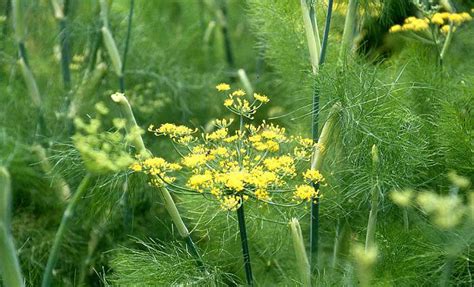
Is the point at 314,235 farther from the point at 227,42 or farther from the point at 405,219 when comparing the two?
the point at 227,42

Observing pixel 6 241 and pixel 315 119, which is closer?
pixel 6 241

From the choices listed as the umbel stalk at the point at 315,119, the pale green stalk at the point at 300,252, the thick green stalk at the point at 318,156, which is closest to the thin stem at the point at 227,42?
the umbel stalk at the point at 315,119

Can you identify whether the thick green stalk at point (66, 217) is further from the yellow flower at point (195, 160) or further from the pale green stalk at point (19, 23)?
the pale green stalk at point (19, 23)

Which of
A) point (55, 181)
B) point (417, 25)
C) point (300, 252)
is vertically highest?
point (417, 25)

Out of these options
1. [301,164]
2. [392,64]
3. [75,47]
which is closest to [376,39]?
[392,64]

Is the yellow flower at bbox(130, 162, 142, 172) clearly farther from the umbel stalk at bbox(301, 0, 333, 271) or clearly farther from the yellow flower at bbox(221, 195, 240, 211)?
the umbel stalk at bbox(301, 0, 333, 271)

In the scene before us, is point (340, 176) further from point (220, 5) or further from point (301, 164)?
point (220, 5)

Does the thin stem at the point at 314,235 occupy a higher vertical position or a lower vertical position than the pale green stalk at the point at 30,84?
lower

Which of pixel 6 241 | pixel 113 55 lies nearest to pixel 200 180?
pixel 6 241
